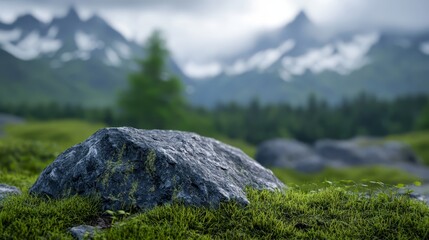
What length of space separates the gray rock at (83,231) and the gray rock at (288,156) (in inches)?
1465

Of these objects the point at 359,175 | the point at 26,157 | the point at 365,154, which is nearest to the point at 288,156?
the point at 365,154

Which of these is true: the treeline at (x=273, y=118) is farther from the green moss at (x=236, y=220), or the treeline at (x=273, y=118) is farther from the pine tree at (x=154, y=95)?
the green moss at (x=236, y=220)

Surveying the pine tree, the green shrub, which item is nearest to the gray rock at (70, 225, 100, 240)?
the green shrub

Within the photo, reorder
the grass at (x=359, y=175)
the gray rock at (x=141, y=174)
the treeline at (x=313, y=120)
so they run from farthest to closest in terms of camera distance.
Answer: the treeline at (x=313, y=120)
the grass at (x=359, y=175)
the gray rock at (x=141, y=174)

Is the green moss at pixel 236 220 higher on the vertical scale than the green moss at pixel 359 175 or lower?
lower

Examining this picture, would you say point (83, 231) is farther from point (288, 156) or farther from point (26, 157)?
point (288, 156)

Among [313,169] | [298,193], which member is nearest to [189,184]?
[298,193]

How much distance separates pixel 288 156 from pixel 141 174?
41458 mm

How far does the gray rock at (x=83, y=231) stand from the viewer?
5.33 m

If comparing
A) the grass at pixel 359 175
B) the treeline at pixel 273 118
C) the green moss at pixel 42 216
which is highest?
the treeline at pixel 273 118

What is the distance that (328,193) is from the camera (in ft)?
23.1

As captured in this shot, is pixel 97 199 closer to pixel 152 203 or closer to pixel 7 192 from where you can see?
pixel 152 203

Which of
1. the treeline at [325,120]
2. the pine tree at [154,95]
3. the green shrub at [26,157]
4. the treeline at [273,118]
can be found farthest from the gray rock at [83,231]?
the treeline at [325,120]

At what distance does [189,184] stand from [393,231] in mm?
3208
